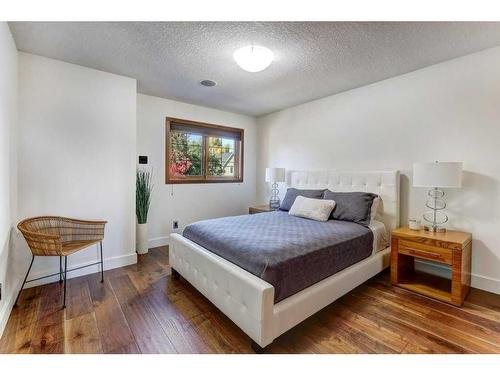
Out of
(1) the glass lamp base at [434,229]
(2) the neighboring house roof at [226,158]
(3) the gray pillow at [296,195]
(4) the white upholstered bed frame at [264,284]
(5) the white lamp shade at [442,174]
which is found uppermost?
(2) the neighboring house roof at [226,158]

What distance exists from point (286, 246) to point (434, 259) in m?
1.49

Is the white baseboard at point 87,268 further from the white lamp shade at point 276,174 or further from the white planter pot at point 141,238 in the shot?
the white lamp shade at point 276,174

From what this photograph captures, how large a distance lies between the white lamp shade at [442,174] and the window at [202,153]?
3.11 metres

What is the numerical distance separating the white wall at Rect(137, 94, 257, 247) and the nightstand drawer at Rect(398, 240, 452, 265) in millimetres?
2972

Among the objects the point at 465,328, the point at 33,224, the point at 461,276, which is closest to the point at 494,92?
the point at 461,276

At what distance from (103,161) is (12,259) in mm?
1239

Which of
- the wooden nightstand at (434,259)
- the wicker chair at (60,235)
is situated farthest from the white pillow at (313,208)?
the wicker chair at (60,235)

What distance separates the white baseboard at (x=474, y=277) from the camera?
90.0 inches

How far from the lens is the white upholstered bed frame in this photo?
150 centimetres

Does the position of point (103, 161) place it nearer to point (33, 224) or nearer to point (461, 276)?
point (33, 224)

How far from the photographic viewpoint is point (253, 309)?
1.51 m

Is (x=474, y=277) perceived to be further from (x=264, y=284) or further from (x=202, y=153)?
(x=202, y=153)

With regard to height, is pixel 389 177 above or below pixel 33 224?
above

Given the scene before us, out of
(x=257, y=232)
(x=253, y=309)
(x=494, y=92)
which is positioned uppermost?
(x=494, y=92)
